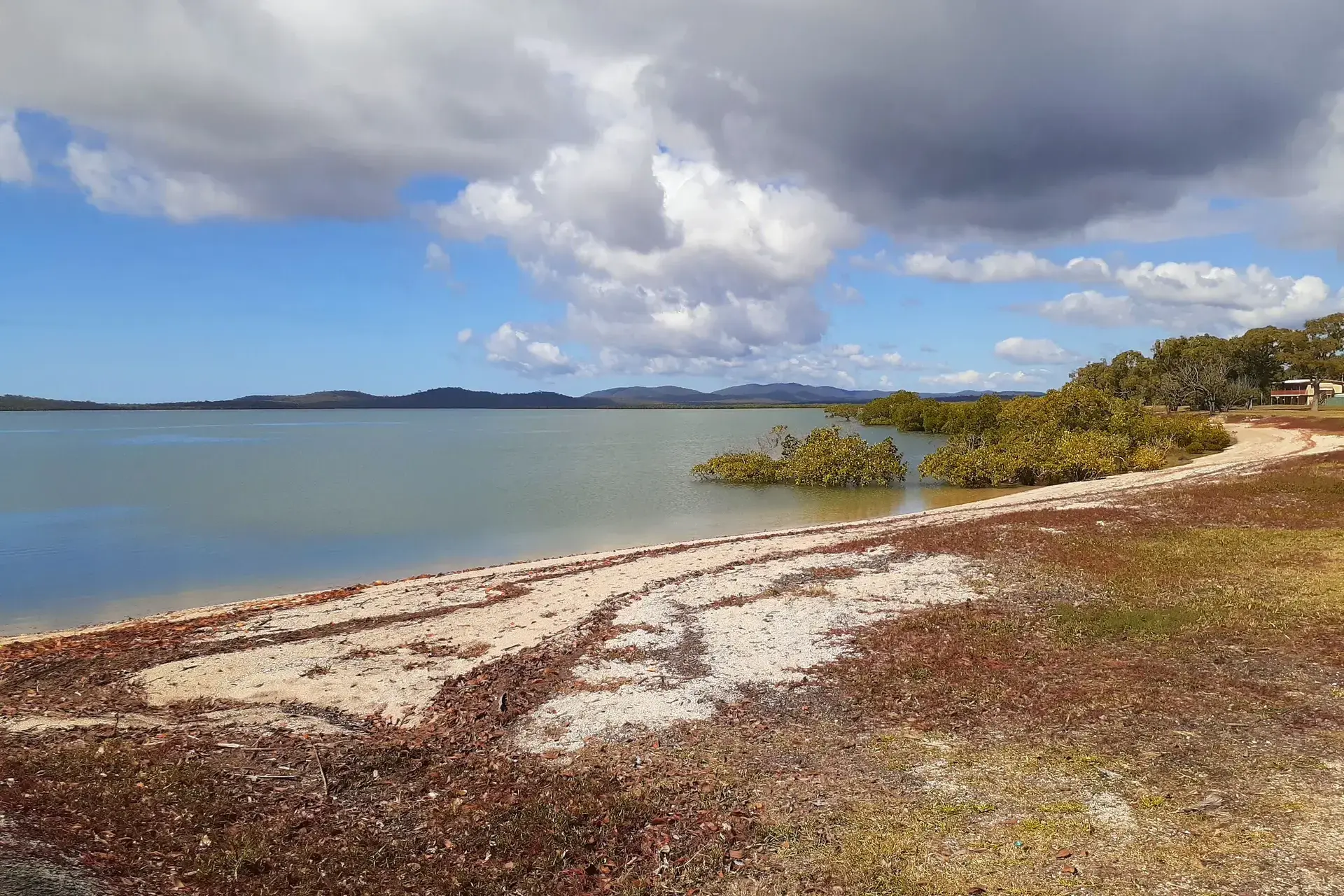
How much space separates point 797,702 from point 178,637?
13.4 meters

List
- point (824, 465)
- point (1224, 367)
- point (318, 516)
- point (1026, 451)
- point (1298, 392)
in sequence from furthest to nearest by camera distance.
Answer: point (1298, 392)
point (1224, 367)
point (824, 465)
point (1026, 451)
point (318, 516)

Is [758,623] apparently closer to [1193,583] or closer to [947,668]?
[947,668]

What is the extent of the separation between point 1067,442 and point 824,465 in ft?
50.7

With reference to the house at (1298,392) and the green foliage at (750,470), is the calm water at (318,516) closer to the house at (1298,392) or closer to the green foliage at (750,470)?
the green foliage at (750,470)

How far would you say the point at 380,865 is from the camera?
7.20 meters

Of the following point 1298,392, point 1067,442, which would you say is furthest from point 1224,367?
point 1067,442

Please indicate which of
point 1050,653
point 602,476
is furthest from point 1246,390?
point 1050,653

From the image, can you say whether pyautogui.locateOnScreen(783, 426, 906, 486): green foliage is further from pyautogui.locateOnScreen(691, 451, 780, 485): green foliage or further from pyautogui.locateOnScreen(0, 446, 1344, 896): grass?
pyautogui.locateOnScreen(0, 446, 1344, 896): grass

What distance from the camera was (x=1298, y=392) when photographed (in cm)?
13325

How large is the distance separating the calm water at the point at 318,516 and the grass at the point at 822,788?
15048mm

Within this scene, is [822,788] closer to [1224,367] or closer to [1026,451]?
[1026,451]

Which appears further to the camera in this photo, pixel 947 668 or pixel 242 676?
pixel 242 676

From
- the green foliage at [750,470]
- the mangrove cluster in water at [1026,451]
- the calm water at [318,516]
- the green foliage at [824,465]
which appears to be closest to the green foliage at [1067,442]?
the mangrove cluster in water at [1026,451]

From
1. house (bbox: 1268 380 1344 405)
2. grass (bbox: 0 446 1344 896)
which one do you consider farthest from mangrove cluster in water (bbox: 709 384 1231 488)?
house (bbox: 1268 380 1344 405)
